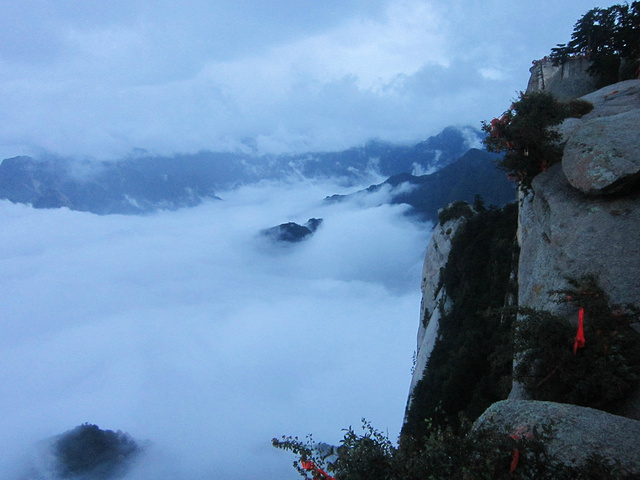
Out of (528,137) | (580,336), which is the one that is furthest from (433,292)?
(580,336)

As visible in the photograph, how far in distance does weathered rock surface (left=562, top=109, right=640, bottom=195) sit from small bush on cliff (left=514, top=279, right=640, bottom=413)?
5.93m

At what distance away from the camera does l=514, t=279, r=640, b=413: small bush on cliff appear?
880cm

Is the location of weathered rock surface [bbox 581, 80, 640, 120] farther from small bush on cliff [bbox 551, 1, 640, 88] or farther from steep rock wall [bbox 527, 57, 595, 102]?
steep rock wall [bbox 527, 57, 595, 102]

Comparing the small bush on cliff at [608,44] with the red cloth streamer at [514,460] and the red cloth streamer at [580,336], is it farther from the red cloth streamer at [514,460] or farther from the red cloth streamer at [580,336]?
the red cloth streamer at [514,460]

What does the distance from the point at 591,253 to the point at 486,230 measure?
19.9m

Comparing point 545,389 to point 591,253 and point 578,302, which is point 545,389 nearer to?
point 578,302

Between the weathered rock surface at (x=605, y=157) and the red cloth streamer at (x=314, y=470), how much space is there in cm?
1458

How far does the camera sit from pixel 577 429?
24.0 feet

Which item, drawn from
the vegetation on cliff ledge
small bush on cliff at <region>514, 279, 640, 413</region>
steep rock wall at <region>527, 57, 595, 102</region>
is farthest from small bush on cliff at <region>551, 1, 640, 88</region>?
small bush on cliff at <region>514, 279, 640, 413</region>

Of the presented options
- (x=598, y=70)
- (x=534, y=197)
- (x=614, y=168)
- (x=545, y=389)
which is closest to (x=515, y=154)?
(x=534, y=197)

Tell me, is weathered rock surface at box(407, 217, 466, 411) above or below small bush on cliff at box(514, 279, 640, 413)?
above

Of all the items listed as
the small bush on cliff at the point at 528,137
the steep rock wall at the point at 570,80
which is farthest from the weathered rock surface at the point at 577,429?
the steep rock wall at the point at 570,80

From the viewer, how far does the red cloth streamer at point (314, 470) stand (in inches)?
291

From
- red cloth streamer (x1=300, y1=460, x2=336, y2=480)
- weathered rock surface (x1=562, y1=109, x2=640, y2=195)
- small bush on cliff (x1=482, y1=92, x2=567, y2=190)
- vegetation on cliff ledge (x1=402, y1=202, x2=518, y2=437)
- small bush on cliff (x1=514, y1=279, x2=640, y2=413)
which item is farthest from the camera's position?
vegetation on cliff ledge (x1=402, y1=202, x2=518, y2=437)
